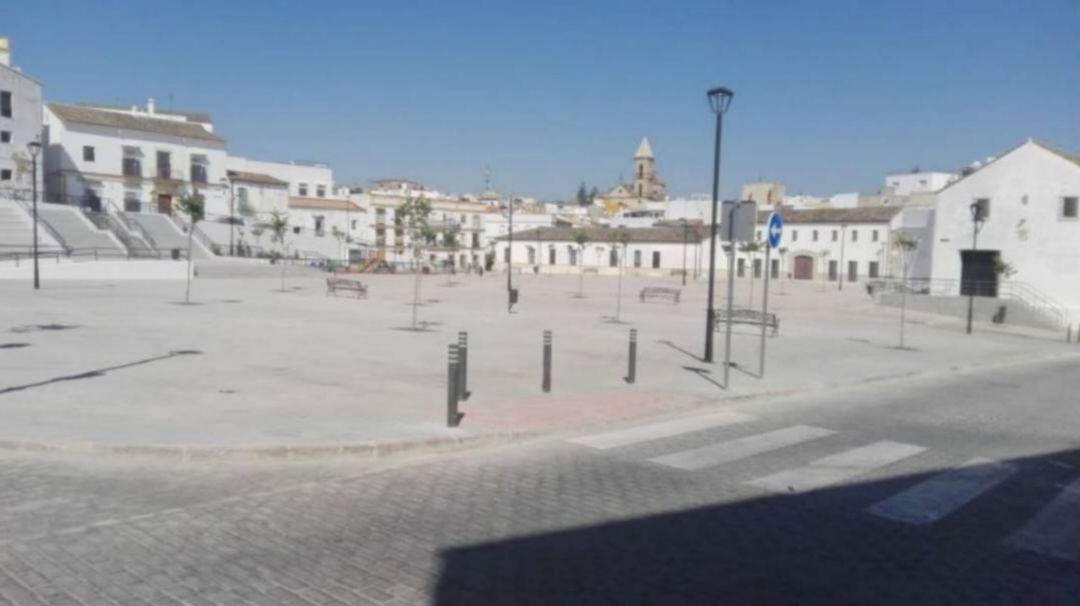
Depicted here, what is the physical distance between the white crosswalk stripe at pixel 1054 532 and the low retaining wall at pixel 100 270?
41801mm

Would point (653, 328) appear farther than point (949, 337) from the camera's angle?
No

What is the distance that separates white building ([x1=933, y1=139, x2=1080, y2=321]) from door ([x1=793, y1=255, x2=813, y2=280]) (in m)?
33.4

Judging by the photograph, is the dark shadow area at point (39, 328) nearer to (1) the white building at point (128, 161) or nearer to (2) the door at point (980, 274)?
(2) the door at point (980, 274)

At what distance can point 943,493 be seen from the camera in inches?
313

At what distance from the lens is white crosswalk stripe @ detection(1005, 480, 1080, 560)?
6.40 m

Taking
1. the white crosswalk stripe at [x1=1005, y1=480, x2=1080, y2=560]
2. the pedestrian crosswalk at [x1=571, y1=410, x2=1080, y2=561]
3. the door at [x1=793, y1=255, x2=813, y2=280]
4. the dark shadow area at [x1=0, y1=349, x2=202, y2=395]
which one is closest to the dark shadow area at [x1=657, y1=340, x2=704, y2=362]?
the pedestrian crosswalk at [x1=571, y1=410, x2=1080, y2=561]

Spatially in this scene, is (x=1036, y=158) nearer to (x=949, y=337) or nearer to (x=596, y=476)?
(x=949, y=337)

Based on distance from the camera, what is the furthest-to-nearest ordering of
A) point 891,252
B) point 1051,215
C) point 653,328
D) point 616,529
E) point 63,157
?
1. point 891,252
2. point 63,157
3. point 1051,215
4. point 653,328
5. point 616,529

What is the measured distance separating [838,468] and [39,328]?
17.8 meters

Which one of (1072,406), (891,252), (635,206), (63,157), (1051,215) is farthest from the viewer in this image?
(635,206)

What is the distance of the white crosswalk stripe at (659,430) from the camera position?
9859 mm

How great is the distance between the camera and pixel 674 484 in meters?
8.02

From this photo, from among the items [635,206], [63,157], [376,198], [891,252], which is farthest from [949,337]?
[635,206]

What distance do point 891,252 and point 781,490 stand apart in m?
72.5
